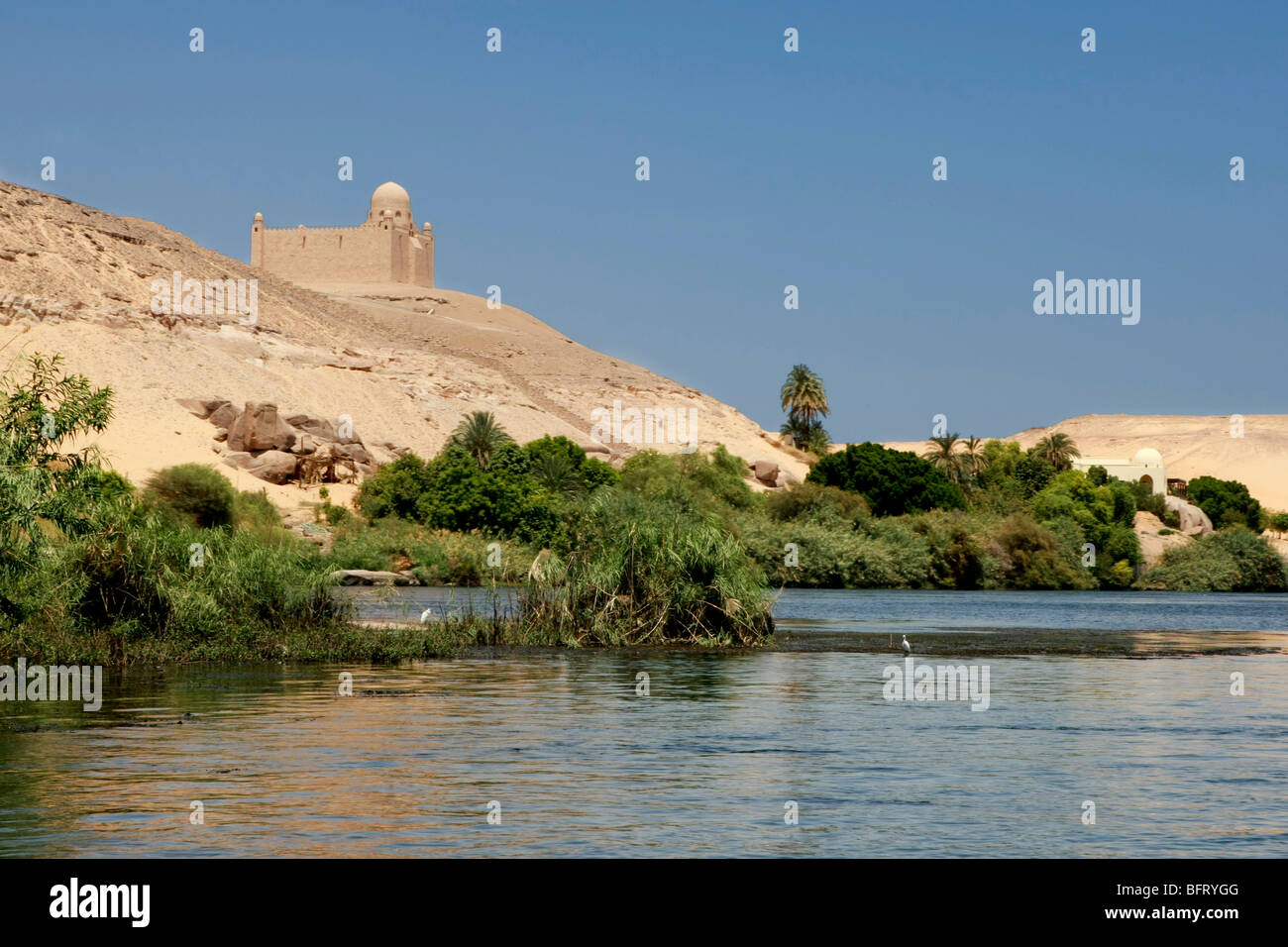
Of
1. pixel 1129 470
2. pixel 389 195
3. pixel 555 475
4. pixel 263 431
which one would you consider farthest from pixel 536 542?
pixel 389 195

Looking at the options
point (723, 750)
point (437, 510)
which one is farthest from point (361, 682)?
point (437, 510)

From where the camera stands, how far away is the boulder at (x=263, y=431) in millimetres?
98250

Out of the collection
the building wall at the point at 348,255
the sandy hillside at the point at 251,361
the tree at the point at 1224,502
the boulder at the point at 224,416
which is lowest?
the tree at the point at 1224,502

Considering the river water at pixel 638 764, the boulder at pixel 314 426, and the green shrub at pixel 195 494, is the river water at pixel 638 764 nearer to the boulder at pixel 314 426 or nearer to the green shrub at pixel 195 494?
the green shrub at pixel 195 494

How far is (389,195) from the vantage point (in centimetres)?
19212

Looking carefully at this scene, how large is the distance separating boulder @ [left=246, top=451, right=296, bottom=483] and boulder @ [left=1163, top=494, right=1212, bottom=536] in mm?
71407

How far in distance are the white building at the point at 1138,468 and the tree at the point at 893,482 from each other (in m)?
42.9

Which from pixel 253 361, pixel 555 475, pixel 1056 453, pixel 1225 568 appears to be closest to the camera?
pixel 1225 568

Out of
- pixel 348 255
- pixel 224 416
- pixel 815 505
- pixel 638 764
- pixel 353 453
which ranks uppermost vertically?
pixel 348 255

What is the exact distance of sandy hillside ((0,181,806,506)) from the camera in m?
110

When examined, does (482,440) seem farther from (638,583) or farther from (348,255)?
(348,255)

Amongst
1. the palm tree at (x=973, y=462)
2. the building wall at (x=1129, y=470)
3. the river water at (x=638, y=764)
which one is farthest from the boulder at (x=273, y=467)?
the building wall at (x=1129, y=470)

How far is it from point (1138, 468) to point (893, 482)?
5248 centimetres

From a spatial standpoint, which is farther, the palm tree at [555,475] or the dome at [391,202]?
the dome at [391,202]
